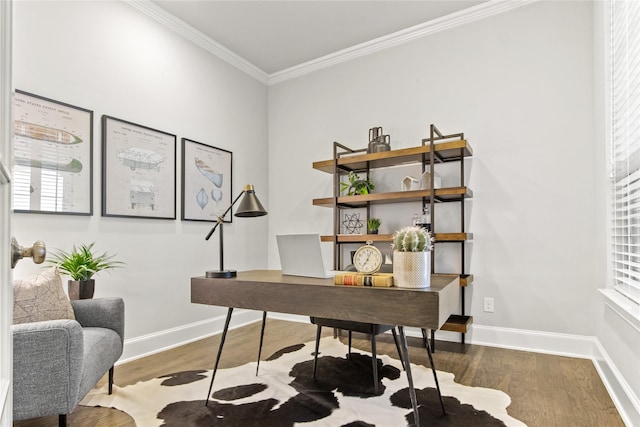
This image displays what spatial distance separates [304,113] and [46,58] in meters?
2.48

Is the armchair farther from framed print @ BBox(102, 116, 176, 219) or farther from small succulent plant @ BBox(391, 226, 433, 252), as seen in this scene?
small succulent plant @ BBox(391, 226, 433, 252)

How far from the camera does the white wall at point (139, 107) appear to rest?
2.44 metres

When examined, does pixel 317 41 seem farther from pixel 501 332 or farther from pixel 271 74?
pixel 501 332

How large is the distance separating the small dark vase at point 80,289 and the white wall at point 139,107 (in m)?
0.29

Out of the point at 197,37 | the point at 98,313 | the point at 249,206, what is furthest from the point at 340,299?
the point at 197,37

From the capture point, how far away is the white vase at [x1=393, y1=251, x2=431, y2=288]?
149 centimetres

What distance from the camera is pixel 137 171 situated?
9.83 feet

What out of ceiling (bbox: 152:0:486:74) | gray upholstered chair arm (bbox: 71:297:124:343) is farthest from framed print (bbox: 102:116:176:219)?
ceiling (bbox: 152:0:486:74)

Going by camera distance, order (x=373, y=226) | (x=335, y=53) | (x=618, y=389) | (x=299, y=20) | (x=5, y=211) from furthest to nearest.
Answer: (x=335, y=53) → (x=373, y=226) → (x=299, y=20) → (x=618, y=389) → (x=5, y=211)

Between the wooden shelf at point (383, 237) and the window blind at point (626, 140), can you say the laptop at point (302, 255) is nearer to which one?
the wooden shelf at point (383, 237)

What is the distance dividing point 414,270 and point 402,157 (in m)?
2.00

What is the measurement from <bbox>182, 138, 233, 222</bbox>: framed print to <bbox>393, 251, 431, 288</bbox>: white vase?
8.06 feet

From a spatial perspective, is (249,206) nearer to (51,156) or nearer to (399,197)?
(51,156)

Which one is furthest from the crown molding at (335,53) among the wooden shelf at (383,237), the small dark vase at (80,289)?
the small dark vase at (80,289)
